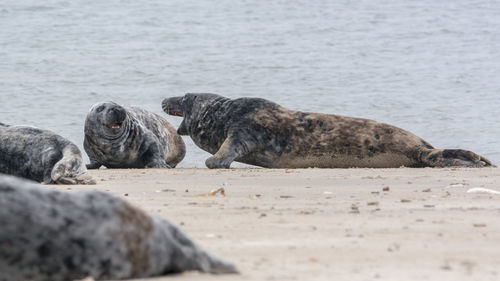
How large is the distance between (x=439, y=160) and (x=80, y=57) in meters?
14.3

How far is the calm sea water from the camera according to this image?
55.2 ft

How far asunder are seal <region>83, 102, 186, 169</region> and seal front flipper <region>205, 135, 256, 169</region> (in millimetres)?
751

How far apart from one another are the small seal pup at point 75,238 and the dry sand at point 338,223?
12 centimetres

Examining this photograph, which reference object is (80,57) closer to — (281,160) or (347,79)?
(347,79)

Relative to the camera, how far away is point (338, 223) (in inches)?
156

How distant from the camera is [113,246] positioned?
2.47 meters

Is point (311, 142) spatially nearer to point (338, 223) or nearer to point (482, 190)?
point (482, 190)

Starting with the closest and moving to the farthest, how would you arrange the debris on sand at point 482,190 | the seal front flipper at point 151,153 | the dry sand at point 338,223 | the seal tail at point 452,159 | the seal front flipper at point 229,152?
the dry sand at point 338,223, the debris on sand at point 482,190, the seal tail at point 452,159, the seal front flipper at point 229,152, the seal front flipper at point 151,153

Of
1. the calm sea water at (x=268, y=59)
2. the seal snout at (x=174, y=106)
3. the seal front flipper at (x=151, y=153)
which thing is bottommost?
the seal front flipper at (x=151, y=153)

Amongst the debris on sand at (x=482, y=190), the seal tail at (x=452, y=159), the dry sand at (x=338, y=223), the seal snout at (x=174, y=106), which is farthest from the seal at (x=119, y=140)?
the debris on sand at (x=482, y=190)

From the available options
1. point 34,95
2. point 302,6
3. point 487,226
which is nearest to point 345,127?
point 487,226

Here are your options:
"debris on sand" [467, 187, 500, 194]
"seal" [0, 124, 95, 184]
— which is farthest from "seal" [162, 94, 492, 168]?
"debris on sand" [467, 187, 500, 194]

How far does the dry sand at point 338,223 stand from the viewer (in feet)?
9.44

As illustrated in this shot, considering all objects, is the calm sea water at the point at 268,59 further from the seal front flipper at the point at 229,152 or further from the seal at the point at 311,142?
the seal front flipper at the point at 229,152
